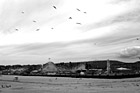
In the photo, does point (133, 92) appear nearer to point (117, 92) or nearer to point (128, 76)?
point (117, 92)

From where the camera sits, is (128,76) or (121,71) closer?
(128,76)

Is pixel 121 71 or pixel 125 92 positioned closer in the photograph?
pixel 125 92

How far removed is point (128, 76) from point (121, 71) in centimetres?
3859

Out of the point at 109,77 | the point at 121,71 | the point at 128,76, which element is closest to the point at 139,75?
the point at 128,76

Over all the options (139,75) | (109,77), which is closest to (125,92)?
(109,77)

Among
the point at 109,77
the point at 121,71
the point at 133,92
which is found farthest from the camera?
the point at 121,71

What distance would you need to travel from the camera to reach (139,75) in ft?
461

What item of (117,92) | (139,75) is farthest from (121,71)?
(117,92)

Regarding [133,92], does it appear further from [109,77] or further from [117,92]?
[109,77]

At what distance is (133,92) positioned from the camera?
1940 inches

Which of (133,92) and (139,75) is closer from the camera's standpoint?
(133,92)

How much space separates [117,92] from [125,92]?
1.53 metres

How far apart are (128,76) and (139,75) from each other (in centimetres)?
957

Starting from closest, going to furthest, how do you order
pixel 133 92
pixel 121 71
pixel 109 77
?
1. pixel 133 92
2. pixel 109 77
3. pixel 121 71
